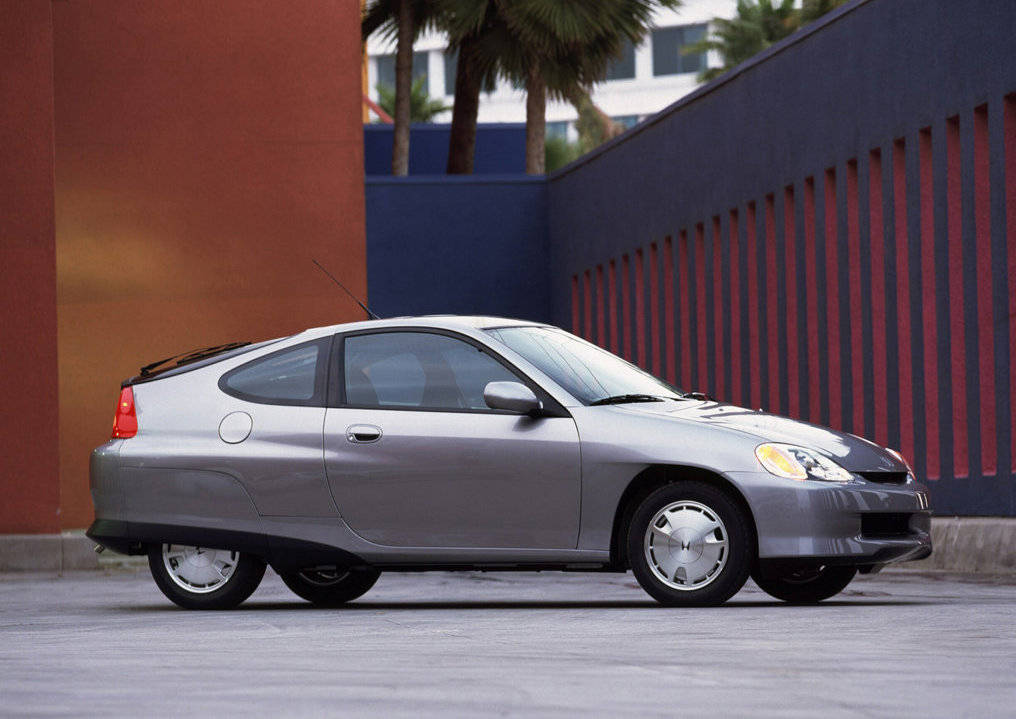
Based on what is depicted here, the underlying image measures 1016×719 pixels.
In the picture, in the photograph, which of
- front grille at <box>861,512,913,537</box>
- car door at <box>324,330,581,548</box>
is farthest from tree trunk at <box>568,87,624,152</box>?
front grille at <box>861,512,913,537</box>

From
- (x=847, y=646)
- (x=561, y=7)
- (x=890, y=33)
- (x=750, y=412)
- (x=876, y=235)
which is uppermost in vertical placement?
(x=561, y=7)

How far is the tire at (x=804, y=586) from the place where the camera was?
1022 centimetres

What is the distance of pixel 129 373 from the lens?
18.1 meters

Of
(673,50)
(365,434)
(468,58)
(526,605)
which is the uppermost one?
(673,50)

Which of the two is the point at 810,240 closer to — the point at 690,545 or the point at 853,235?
the point at 853,235

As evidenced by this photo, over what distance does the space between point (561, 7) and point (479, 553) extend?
2096 centimetres

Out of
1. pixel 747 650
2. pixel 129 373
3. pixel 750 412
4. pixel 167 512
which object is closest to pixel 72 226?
pixel 129 373

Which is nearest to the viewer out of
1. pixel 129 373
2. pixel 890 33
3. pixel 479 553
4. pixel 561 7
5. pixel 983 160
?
pixel 479 553

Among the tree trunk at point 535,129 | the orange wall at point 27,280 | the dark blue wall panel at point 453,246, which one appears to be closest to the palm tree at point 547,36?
the tree trunk at point 535,129

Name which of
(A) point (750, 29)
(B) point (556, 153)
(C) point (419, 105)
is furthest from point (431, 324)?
(C) point (419, 105)

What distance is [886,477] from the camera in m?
9.62

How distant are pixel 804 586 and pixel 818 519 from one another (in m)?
1.12

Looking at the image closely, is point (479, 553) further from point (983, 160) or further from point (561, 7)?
point (561, 7)

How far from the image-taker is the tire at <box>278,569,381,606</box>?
35.9 ft
